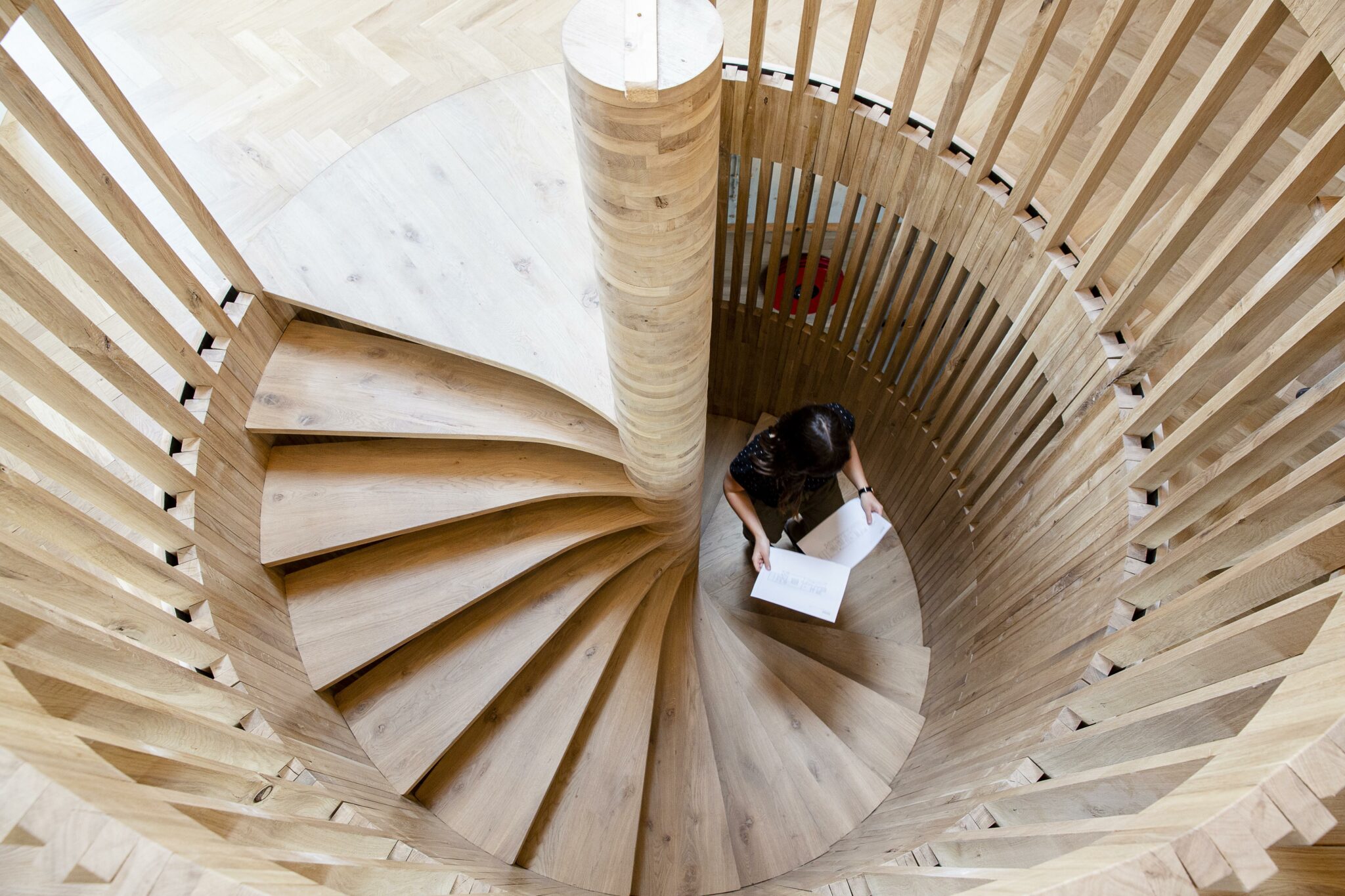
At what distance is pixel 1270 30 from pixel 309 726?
2.69 meters

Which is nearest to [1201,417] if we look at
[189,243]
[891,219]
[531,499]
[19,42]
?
[891,219]

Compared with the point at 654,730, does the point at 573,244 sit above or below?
above

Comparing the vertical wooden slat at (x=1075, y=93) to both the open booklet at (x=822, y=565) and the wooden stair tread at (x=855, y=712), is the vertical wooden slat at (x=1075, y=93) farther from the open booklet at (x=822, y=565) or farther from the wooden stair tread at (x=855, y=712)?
the wooden stair tread at (x=855, y=712)

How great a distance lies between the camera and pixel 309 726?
205 cm

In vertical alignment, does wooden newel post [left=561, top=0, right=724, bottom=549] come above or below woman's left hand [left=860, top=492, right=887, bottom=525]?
below

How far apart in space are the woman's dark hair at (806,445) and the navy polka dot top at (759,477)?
0.04 m

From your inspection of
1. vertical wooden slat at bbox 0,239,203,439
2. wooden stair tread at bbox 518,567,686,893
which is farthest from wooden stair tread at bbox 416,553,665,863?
vertical wooden slat at bbox 0,239,203,439

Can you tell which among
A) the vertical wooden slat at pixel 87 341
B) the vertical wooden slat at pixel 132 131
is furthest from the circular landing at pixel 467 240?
the vertical wooden slat at pixel 87 341

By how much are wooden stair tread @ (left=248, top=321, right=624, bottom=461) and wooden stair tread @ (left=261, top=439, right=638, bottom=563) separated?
11 centimetres

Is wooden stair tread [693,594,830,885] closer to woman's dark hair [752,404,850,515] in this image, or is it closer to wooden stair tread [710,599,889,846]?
wooden stair tread [710,599,889,846]

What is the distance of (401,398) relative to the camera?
2.39m

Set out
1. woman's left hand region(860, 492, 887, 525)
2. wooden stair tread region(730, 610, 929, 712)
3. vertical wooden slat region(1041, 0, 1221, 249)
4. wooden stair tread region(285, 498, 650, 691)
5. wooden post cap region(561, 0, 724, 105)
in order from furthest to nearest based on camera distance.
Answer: wooden stair tread region(730, 610, 929, 712) < woman's left hand region(860, 492, 887, 525) < wooden stair tread region(285, 498, 650, 691) < vertical wooden slat region(1041, 0, 1221, 249) < wooden post cap region(561, 0, 724, 105)

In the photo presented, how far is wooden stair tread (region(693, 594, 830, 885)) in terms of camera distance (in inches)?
105

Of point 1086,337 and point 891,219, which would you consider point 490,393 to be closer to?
point 891,219
